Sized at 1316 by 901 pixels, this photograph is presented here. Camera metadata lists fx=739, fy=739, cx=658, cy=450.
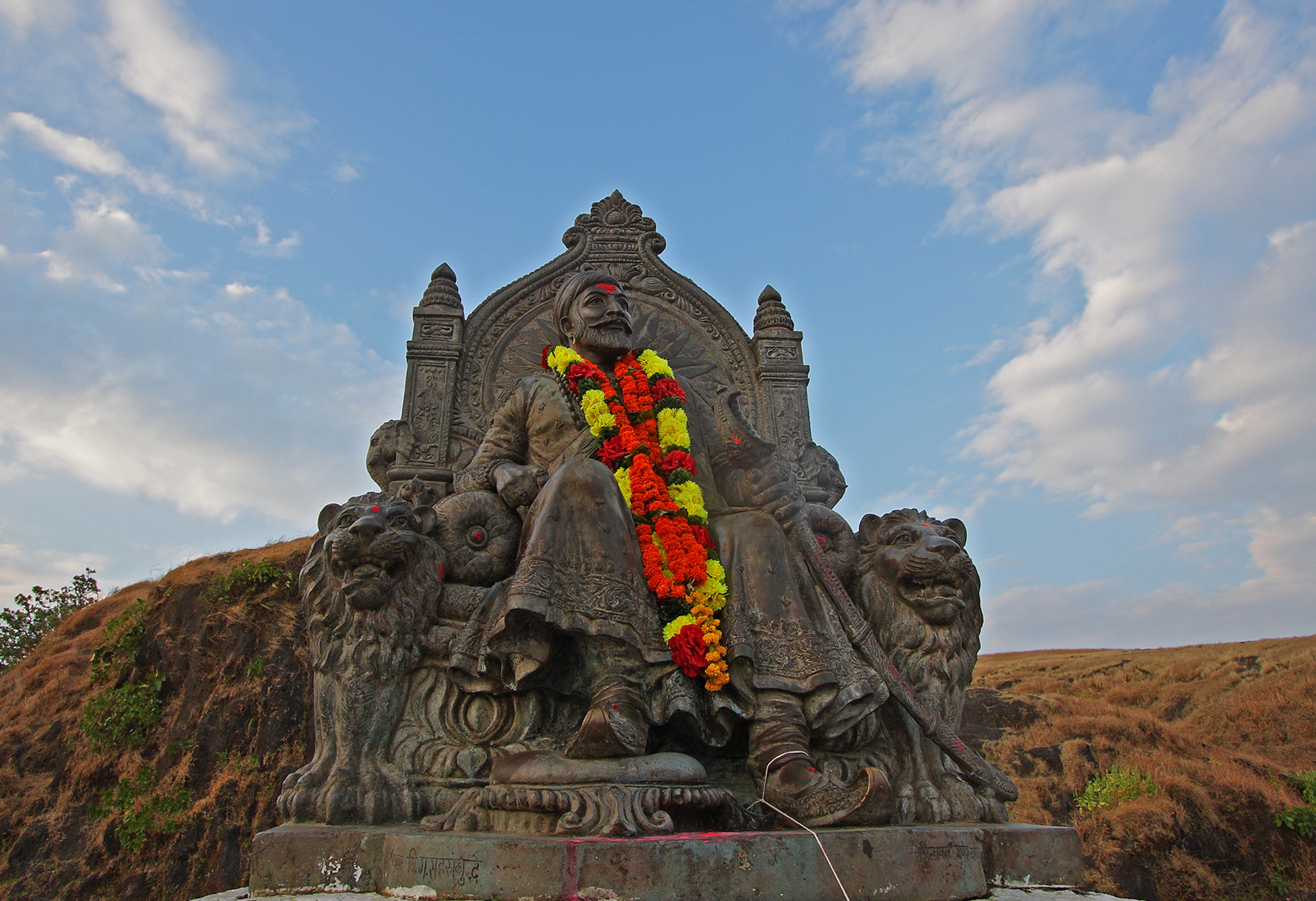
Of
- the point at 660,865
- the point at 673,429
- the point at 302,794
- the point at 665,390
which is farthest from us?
the point at 665,390

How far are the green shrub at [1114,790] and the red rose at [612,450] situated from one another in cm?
813

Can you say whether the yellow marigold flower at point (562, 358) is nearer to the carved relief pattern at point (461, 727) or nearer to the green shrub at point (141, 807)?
the carved relief pattern at point (461, 727)

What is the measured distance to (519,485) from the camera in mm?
3734

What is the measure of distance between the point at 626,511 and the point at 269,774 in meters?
5.32

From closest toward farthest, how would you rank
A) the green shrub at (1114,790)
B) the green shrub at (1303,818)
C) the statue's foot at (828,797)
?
the statue's foot at (828,797) < the green shrub at (1303,818) < the green shrub at (1114,790)

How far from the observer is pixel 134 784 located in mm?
6867

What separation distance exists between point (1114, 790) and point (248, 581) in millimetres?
10389

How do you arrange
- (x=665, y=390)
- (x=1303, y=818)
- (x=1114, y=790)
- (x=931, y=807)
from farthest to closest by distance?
(x=1114, y=790)
(x=1303, y=818)
(x=665, y=390)
(x=931, y=807)

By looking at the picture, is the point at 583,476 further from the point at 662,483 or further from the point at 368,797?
the point at 368,797

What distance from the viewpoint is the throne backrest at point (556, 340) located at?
5.18 m

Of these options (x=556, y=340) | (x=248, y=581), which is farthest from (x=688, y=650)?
(x=248, y=581)

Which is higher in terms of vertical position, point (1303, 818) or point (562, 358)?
point (562, 358)

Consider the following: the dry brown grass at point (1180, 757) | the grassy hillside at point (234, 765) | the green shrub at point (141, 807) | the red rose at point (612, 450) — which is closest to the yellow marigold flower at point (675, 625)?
the red rose at point (612, 450)

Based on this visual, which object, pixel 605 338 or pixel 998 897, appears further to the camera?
pixel 605 338
